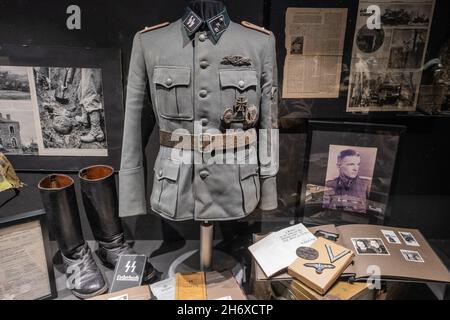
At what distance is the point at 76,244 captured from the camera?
1.95m

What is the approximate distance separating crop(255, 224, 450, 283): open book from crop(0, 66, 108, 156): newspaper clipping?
1.02 metres

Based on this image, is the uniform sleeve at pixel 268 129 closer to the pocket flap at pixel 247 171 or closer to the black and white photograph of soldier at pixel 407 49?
the pocket flap at pixel 247 171

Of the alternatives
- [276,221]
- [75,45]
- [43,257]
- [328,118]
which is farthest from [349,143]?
[43,257]

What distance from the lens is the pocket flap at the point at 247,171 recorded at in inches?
64.3

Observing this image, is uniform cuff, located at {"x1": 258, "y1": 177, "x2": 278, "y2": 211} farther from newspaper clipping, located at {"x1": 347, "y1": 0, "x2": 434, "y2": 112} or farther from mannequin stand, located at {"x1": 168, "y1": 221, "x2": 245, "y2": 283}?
newspaper clipping, located at {"x1": 347, "y1": 0, "x2": 434, "y2": 112}

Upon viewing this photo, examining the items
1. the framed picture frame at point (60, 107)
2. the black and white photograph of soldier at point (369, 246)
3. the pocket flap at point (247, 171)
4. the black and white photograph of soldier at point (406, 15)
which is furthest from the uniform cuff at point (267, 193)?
the black and white photograph of soldier at point (406, 15)

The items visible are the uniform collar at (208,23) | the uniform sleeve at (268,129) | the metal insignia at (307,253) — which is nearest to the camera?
the uniform collar at (208,23)

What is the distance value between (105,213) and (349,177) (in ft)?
4.18

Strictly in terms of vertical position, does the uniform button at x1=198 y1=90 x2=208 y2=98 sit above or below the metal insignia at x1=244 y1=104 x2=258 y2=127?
above

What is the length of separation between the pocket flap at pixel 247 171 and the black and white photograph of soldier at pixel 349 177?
1.99 feet

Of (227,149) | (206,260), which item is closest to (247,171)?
(227,149)

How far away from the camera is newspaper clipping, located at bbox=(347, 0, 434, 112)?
1.83m

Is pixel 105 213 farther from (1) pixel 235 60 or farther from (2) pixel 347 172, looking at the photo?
(2) pixel 347 172

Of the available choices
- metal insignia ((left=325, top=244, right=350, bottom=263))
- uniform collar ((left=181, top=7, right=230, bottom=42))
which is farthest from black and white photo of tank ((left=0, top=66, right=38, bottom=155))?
metal insignia ((left=325, top=244, right=350, bottom=263))
